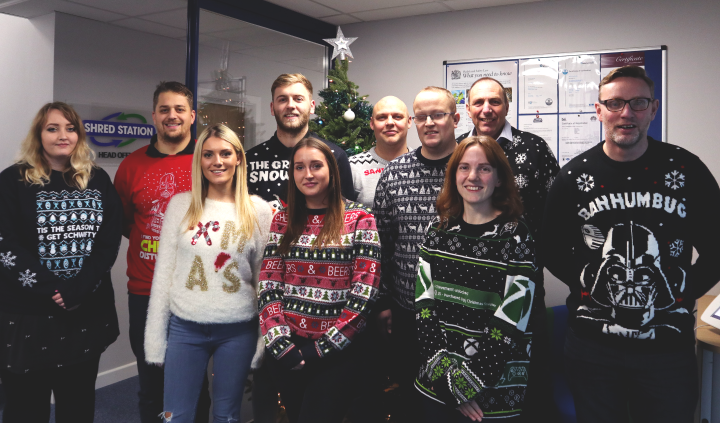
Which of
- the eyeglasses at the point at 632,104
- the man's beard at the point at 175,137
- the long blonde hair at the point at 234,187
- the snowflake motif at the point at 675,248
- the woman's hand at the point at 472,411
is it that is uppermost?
the eyeglasses at the point at 632,104

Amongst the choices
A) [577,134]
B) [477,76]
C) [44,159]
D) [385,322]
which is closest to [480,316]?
[385,322]

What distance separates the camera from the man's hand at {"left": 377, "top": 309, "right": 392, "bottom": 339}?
239cm

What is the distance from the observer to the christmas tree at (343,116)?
3.57m

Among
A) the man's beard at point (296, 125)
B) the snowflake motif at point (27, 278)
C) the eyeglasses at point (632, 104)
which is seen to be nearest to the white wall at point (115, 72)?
the snowflake motif at point (27, 278)

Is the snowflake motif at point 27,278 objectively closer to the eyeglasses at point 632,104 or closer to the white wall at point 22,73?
the white wall at point 22,73

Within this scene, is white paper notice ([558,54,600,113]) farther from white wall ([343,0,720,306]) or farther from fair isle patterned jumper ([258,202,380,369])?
fair isle patterned jumper ([258,202,380,369])

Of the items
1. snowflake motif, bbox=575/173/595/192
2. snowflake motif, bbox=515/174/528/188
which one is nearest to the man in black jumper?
snowflake motif, bbox=515/174/528/188

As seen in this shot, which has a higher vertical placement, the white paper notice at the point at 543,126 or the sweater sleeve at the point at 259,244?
the white paper notice at the point at 543,126

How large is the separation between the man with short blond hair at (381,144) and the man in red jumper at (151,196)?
914 mm

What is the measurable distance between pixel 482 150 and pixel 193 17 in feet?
8.52

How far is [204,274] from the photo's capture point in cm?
218

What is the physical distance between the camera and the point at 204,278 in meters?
2.18

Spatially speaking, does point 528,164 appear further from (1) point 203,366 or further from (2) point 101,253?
(2) point 101,253

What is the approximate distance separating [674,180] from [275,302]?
5.10ft
